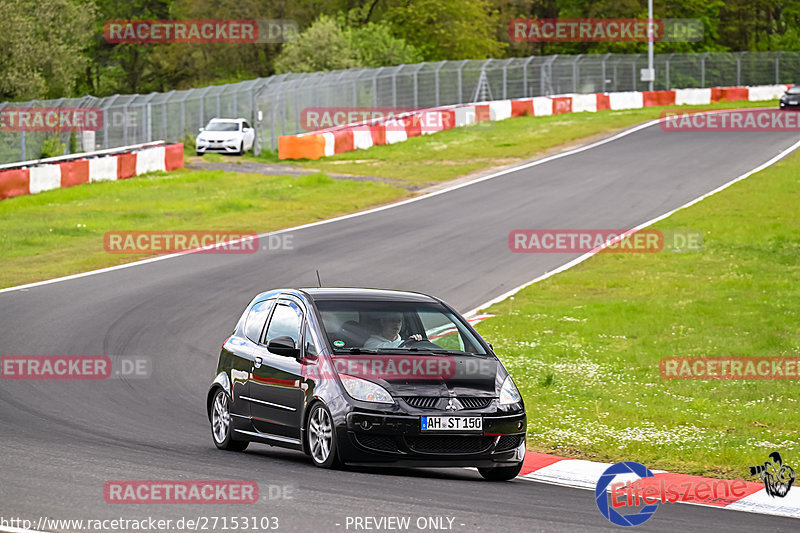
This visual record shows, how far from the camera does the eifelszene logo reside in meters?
9.04

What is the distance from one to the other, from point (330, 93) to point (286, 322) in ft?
124

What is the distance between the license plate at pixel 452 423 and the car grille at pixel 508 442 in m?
0.21

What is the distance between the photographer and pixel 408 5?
78.4 metres

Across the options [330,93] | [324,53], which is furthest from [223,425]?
[324,53]

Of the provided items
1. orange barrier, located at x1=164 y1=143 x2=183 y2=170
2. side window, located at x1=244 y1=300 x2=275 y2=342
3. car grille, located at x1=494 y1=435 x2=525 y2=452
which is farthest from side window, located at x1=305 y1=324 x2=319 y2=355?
orange barrier, located at x1=164 y1=143 x2=183 y2=170

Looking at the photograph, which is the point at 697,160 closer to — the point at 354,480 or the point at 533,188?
the point at 533,188

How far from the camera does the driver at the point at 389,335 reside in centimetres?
997

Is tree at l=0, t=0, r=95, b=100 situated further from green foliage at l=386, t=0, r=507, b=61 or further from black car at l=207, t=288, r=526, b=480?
black car at l=207, t=288, r=526, b=480

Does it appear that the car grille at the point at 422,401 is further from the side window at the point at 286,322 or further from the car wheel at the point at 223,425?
the car wheel at the point at 223,425

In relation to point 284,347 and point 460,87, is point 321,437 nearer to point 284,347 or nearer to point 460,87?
point 284,347

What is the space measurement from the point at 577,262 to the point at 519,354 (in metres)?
8.16

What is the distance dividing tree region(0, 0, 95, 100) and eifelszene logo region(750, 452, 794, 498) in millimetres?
47549

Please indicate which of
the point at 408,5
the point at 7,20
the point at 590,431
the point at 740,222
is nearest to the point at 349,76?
the point at 7,20

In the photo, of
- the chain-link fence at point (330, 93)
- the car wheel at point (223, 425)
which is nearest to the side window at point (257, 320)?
the car wheel at point (223, 425)
